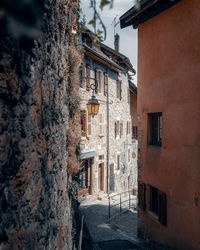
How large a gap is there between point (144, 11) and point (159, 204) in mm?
6644

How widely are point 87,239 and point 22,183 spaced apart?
600 centimetres

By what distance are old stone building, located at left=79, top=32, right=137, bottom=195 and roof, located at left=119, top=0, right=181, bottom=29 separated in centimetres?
308

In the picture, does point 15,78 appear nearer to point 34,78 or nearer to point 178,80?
point 34,78

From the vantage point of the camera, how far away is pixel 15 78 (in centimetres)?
190

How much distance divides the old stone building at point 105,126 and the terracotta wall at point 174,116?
447cm

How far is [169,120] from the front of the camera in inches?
274

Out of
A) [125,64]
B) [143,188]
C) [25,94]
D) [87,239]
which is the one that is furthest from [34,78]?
[125,64]

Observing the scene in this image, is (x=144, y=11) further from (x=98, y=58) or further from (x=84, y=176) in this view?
(x=84, y=176)

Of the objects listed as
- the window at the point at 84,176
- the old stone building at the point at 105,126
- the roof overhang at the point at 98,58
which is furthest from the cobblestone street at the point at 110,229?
the roof overhang at the point at 98,58

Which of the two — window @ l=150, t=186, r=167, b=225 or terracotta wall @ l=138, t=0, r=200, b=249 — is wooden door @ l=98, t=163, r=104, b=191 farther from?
window @ l=150, t=186, r=167, b=225

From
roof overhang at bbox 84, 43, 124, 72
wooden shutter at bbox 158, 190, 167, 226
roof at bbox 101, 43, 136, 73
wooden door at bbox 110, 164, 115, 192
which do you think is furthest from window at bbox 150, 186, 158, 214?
roof at bbox 101, 43, 136, 73

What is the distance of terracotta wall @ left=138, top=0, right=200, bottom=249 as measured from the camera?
237 inches

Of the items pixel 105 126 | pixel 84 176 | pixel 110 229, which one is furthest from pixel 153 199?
pixel 105 126

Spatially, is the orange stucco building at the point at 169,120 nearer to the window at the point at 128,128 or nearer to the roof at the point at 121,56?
the roof at the point at 121,56
